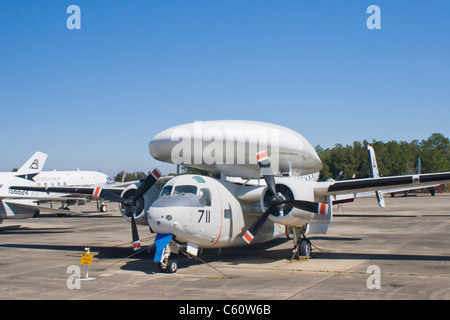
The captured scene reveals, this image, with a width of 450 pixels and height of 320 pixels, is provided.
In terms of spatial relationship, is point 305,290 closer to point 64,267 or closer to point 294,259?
point 294,259

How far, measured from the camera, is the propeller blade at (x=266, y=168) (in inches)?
512

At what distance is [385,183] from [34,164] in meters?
26.5

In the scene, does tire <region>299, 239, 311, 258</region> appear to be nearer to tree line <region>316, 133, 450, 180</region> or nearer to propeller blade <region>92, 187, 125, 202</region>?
propeller blade <region>92, 187, 125, 202</region>

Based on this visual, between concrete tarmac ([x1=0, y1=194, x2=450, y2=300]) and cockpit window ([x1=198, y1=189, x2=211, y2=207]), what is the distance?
199 centimetres

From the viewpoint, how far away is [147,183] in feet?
49.9

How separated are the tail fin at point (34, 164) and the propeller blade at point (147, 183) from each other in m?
18.5

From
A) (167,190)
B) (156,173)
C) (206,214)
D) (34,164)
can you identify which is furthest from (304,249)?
(34,164)

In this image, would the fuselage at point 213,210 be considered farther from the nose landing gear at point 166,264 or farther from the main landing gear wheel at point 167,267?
the main landing gear wheel at point 167,267

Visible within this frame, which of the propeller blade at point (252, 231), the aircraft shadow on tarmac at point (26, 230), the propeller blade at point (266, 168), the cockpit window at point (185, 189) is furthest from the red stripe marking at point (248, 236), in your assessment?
the aircraft shadow on tarmac at point (26, 230)

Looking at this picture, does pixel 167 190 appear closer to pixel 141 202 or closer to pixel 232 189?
pixel 232 189

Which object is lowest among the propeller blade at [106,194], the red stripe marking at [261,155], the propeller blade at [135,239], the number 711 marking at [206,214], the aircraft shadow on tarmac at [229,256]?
the aircraft shadow on tarmac at [229,256]

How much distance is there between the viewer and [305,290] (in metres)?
9.95
